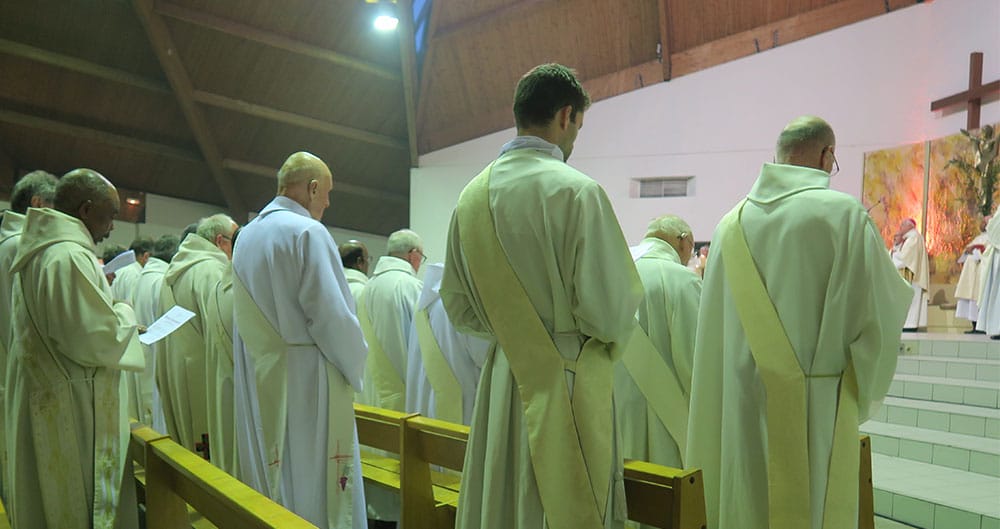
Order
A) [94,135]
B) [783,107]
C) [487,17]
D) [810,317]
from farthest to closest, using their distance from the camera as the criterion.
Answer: [94,135], [487,17], [783,107], [810,317]

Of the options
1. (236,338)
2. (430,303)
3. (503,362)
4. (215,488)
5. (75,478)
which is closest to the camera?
(215,488)

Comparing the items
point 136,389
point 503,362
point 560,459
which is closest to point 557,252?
point 503,362

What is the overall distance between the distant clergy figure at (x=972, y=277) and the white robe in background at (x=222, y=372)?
8.73 m

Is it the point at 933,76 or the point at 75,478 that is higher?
the point at 933,76

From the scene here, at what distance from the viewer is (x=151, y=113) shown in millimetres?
12250

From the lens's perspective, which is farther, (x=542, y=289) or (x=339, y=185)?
(x=339, y=185)

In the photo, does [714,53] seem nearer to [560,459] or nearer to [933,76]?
[933,76]

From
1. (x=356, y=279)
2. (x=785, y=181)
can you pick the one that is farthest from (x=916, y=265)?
(x=785, y=181)

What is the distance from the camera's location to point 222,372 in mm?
3730

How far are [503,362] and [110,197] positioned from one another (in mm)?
1866

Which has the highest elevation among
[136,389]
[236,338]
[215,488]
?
[236,338]

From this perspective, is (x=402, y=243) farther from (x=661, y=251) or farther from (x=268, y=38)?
(x=268, y=38)

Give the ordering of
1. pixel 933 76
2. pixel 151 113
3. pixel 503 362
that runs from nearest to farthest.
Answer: pixel 503 362 → pixel 933 76 → pixel 151 113

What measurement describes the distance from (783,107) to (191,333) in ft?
28.6
